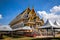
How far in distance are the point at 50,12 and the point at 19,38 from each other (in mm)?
1256

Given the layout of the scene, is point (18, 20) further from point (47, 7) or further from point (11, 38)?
point (47, 7)

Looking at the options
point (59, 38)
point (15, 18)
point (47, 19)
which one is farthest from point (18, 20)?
point (59, 38)

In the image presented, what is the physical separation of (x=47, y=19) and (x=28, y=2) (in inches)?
31.4

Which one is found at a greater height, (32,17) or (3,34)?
(32,17)

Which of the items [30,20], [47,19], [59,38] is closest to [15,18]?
[30,20]

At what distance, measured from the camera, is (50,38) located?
5645 millimetres

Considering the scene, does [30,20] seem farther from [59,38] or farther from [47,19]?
[59,38]

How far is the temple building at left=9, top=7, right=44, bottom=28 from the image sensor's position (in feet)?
18.3

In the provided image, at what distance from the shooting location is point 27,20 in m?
5.64

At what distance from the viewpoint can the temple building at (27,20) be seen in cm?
557

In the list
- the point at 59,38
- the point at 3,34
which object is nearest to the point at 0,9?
the point at 3,34

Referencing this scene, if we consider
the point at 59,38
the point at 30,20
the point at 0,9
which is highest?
the point at 0,9

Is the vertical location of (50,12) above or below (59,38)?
above

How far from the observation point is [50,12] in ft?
18.8
